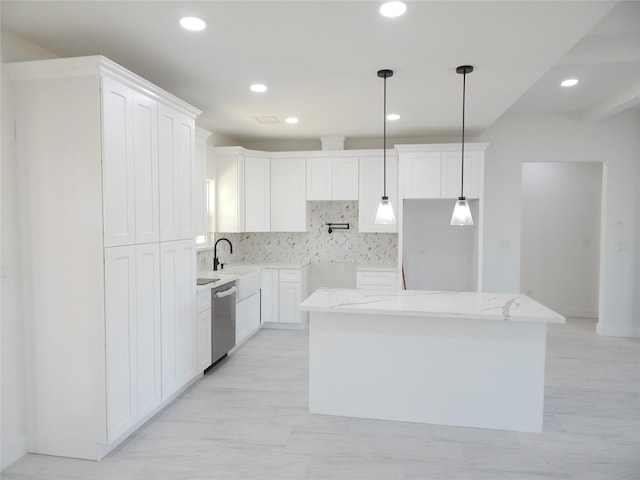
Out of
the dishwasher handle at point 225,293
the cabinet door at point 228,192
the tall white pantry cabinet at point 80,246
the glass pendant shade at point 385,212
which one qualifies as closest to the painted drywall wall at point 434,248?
the cabinet door at point 228,192

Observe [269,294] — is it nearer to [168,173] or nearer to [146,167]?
[168,173]

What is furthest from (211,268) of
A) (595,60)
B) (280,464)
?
(595,60)

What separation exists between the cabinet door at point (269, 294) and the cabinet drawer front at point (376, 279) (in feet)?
3.62

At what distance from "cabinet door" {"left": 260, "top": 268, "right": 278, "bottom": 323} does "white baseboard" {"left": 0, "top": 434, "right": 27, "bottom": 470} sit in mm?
3037

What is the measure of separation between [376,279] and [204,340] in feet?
7.58

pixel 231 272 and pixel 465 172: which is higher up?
pixel 465 172

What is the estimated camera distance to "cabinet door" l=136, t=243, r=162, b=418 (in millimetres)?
2717

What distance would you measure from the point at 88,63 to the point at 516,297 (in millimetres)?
3357

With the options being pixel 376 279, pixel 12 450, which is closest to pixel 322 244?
pixel 376 279

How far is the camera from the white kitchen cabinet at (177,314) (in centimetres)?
302

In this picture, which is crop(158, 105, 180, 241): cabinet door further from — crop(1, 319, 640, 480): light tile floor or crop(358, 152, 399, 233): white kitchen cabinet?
crop(358, 152, 399, 233): white kitchen cabinet

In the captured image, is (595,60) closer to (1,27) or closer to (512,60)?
(512,60)

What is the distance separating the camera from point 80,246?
240 cm

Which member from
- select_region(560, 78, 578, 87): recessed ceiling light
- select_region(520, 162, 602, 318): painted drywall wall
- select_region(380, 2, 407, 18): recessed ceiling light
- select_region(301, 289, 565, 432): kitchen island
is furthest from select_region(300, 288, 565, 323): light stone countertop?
select_region(520, 162, 602, 318): painted drywall wall
